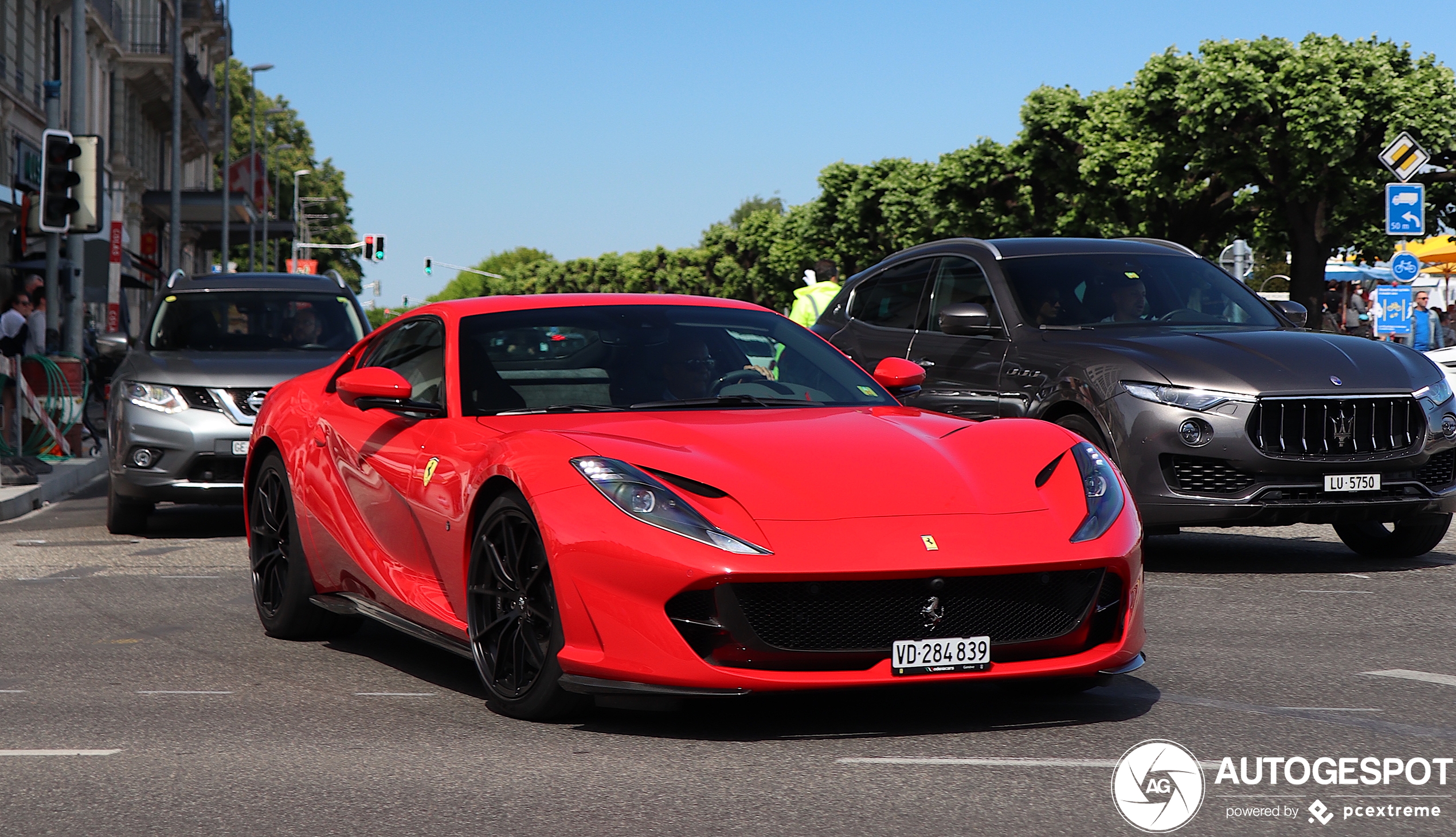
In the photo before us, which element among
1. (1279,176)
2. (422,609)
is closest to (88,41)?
(1279,176)

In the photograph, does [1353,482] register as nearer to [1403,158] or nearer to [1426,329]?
[1403,158]

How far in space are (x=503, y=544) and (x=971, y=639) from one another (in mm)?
1381

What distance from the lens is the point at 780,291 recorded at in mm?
95562

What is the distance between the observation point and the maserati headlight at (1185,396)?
854 centimetres

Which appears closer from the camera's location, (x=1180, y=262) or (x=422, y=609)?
(x=422, y=609)

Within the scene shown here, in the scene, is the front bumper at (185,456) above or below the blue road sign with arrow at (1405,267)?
below

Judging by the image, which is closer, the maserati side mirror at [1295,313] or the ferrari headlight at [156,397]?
the maserati side mirror at [1295,313]

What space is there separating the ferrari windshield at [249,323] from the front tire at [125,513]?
1.13 meters

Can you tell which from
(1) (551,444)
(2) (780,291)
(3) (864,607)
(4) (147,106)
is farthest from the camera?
(2) (780,291)

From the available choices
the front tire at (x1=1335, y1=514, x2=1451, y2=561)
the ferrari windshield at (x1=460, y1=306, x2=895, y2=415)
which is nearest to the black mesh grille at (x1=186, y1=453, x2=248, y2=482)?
the ferrari windshield at (x1=460, y1=306, x2=895, y2=415)

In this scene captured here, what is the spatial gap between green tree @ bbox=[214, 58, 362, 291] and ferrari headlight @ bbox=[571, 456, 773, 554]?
85846 millimetres

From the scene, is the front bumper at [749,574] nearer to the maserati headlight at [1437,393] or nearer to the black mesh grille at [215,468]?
the maserati headlight at [1437,393]

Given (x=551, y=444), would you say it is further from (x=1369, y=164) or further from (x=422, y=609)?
(x=1369, y=164)

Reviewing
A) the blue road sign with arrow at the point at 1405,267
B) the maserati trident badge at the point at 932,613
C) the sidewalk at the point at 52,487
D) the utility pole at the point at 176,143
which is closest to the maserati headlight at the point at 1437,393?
the maserati trident badge at the point at 932,613
